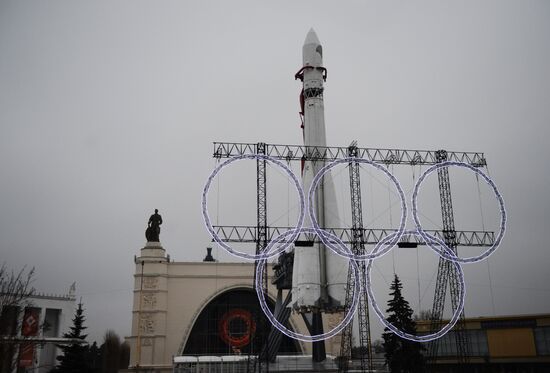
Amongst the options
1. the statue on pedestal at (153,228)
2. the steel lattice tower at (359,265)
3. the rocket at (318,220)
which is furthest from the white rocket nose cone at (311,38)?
the statue on pedestal at (153,228)

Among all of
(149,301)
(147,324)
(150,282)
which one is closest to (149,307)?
(149,301)

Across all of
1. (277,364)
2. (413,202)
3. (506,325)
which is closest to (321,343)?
(277,364)

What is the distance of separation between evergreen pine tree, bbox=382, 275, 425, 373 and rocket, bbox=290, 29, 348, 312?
4327 millimetres

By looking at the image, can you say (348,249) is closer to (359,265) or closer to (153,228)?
(359,265)

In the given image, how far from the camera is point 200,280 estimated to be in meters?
55.6

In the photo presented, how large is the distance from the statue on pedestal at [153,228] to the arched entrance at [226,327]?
8869 mm

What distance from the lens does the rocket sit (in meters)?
33.5

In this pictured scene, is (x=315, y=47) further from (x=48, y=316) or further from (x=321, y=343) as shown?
(x=48, y=316)

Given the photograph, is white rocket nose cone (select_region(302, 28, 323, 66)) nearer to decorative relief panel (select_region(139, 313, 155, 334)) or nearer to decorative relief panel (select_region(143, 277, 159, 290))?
decorative relief panel (select_region(143, 277, 159, 290))

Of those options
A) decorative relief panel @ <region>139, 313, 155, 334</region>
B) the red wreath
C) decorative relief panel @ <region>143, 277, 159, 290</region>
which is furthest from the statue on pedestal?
the red wreath

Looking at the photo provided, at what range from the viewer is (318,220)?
3538cm

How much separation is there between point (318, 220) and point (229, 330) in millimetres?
24973

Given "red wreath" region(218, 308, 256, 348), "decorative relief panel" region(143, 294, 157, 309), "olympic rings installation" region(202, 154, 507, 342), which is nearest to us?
"olympic rings installation" region(202, 154, 507, 342)

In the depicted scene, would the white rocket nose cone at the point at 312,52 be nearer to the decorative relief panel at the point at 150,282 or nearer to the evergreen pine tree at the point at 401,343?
the evergreen pine tree at the point at 401,343
